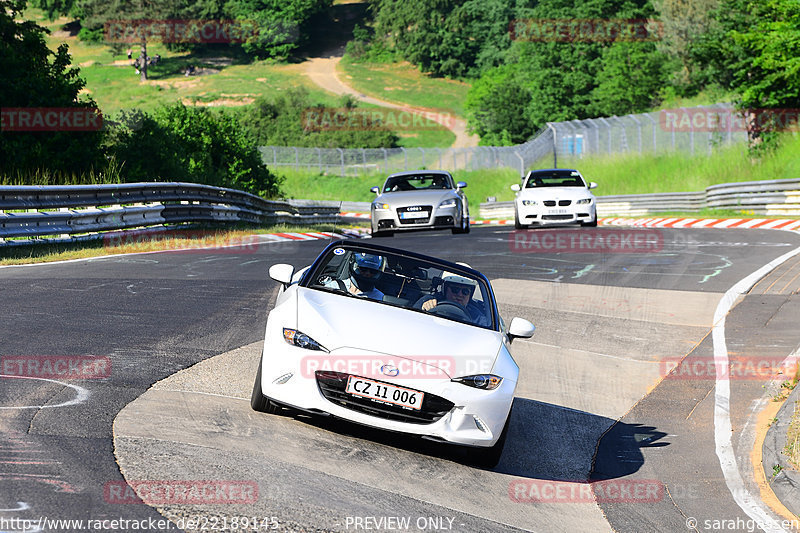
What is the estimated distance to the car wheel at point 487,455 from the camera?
636 centimetres

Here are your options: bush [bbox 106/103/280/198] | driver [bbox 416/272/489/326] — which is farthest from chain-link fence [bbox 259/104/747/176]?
driver [bbox 416/272/489/326]

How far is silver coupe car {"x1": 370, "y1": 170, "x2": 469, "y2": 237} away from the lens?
2120cm

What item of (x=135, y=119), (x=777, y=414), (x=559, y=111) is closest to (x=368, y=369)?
(x=777, y=414)

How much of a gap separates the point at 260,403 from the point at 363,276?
1.39 m

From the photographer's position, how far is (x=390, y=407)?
6.06m

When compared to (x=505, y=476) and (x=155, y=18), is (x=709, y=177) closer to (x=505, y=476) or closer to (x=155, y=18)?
(x=505, y=476)

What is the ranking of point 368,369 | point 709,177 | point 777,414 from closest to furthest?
point 368,369
point 777,414
point 709,177

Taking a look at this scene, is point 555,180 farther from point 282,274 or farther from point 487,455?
point 487,455

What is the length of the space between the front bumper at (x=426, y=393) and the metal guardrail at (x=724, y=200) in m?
23.5

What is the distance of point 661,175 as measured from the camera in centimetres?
4234

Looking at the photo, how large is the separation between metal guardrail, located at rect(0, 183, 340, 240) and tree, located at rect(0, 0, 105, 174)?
3.22m

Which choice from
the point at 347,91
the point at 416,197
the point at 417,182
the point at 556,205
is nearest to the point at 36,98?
the point at 417,182

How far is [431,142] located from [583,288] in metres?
84.8

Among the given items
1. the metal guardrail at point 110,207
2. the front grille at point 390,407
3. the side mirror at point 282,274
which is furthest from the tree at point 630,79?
the front grille at point 390,407
